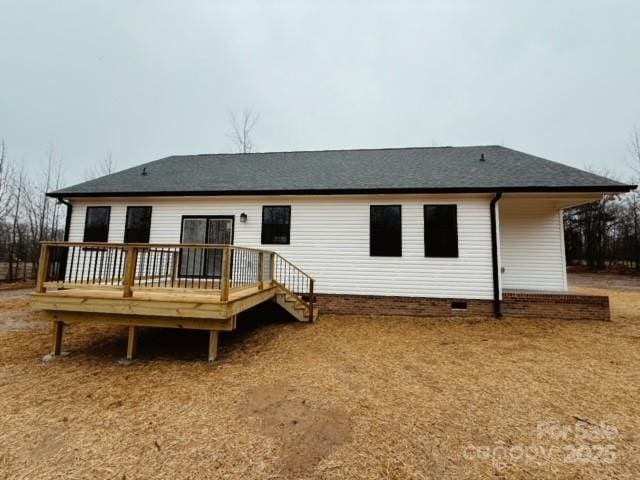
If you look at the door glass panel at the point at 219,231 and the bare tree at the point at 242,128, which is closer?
the door glass panel at the point at 219,231

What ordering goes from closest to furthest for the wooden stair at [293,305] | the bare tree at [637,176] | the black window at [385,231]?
the wooden stair at [293,305], the black window at [385,231], the bare tree at [637,176]

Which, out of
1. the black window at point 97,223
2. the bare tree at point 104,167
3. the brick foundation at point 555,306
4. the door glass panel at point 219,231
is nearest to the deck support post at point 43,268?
the door glass panel at point 219,231

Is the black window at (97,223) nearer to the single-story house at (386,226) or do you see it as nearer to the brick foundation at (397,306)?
the single-story house at (386,226)

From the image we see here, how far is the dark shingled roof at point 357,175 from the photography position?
293 inches

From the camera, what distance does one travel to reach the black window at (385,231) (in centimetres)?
773

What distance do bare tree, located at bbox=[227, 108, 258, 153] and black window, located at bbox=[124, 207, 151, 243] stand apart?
1255 centimetres

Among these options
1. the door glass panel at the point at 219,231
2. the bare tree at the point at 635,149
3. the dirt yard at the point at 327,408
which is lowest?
the dirt yard at the point at 327,408

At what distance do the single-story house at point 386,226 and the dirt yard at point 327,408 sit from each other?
6.09 feet

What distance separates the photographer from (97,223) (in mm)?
8992

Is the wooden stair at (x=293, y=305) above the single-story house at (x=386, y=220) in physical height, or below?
below

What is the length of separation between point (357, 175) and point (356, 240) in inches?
91.7

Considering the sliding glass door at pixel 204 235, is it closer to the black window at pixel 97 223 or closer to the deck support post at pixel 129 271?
the black window at pixel 97 223

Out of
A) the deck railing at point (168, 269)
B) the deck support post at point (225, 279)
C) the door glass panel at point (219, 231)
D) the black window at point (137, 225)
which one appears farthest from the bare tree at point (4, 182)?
the deck support post at point (225, 279)

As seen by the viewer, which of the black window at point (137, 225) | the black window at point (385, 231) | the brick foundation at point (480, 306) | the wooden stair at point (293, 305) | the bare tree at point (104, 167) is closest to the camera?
the wooden stair at point (293, 305)
